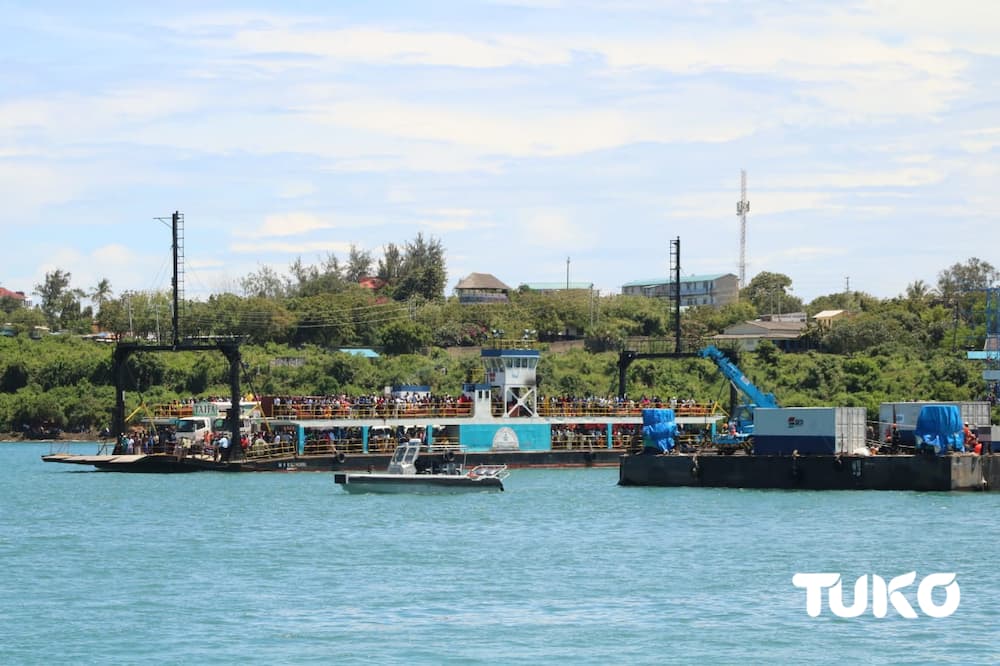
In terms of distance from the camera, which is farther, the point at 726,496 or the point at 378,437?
the point at 378,437

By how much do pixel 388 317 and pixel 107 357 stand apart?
24053 millimetres

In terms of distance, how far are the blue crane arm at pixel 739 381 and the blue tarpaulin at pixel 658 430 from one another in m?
11.9

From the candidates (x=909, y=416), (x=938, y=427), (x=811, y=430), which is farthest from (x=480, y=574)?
(x=909, y=416)

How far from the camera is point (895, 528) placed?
4569cm

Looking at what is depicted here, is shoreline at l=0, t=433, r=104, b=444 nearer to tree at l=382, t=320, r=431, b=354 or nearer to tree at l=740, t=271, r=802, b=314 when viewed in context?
tree at l=382, t=320, r=431, b=354

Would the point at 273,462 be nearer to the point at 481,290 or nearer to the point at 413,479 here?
the point at 413,479

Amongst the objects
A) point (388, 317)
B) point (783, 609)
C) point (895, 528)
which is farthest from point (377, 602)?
point (388, 317)

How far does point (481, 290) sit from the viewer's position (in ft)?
474

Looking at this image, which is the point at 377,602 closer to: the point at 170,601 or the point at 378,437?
the point at 170,601

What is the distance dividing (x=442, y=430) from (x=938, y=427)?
24325mm

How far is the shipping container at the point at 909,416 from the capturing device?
58.3 m

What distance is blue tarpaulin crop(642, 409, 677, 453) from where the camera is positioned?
204 ft

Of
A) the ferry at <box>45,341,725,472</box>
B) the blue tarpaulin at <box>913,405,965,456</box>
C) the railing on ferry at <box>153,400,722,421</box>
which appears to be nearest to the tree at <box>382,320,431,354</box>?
the ferry at <box>45,341,725,472</box>

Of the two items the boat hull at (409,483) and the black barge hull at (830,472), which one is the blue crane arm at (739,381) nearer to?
the black barge hull at (830,472)
